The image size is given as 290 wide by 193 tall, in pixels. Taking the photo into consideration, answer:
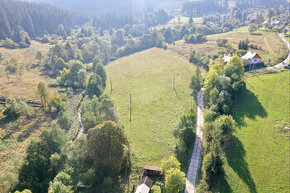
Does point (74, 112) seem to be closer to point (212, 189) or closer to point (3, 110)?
point (3, 110)

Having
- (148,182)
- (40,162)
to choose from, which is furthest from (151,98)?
(40,162)

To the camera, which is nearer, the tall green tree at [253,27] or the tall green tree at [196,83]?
the tall green tree at [196,83]

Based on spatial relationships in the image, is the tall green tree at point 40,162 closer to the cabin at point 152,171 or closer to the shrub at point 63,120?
the shrub at point 63,120

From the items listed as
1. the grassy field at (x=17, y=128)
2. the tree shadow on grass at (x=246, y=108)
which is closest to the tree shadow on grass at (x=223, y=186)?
the tree shadow on grass at (x=246, y=108)

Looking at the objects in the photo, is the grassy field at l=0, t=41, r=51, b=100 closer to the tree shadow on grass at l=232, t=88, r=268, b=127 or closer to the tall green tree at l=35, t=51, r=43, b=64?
the tall green tree at l=35, t=51, r=43, b=64

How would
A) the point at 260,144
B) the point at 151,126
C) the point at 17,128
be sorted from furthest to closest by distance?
1. the point at 151,126
2. the point at 17,128
3. the point at 260,144

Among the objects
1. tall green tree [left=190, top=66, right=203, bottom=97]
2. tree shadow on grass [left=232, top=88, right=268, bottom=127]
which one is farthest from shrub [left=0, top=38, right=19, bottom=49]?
tree shadow on grass [left=232, top=88, right=268, bottom=127]

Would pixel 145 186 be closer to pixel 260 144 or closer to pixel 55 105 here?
pixel 260 144
